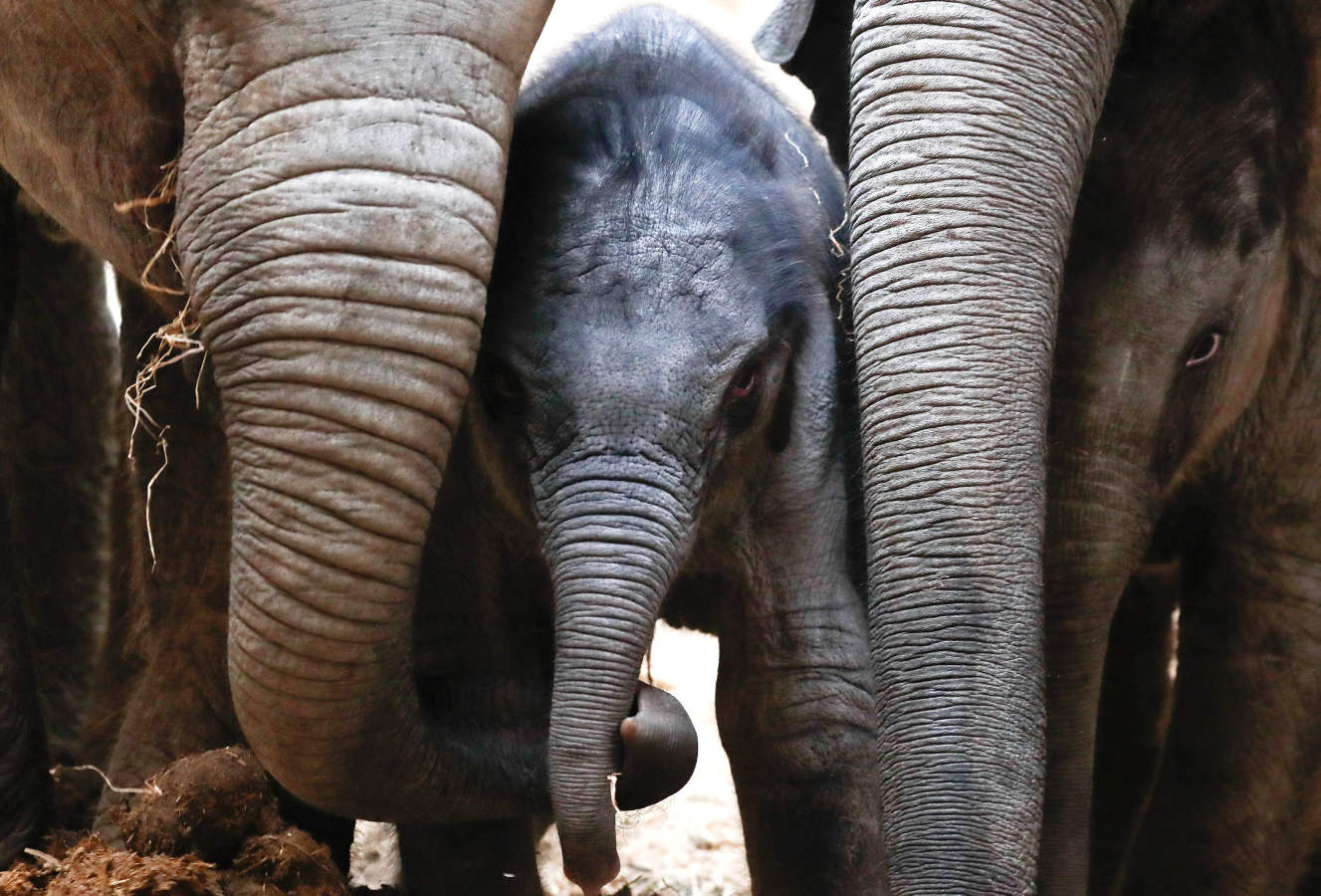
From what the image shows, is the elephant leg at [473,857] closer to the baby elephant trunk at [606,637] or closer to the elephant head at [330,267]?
the baby elephant trunk at [606,637]

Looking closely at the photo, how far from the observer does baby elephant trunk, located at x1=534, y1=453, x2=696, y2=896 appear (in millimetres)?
2623

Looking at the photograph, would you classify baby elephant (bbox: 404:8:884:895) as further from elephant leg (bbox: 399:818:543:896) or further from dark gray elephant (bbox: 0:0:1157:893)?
dark gray elephant (bbox: 0:0:1157:893)

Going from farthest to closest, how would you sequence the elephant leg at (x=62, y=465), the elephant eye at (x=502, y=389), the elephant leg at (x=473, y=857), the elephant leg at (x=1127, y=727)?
the elephant leg at (x=62, y=465) < the elephant leg at (x=1127, y=727) < the elephant leg at (x=473, y=857) < the elephant eye at (x=502, y=389)

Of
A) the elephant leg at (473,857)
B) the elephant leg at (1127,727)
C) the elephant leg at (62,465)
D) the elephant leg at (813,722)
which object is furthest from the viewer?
the elephant leg at (62,465)

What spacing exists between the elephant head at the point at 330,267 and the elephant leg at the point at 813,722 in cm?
80

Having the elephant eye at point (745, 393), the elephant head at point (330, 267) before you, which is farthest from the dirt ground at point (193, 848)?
the elephant eye at point (745, 393)

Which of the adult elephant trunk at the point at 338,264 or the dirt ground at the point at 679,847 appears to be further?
the dirt ground at the point at 679,847

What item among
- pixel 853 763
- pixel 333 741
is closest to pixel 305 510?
pixel 333 741

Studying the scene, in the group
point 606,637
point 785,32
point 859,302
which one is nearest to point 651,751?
point 606,637

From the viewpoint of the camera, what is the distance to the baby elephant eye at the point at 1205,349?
287 cm

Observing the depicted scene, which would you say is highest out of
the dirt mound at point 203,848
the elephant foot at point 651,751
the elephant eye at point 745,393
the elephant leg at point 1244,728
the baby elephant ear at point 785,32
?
the baby elephant ear at point 785,32

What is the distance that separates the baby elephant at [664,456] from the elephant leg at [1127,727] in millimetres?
1252

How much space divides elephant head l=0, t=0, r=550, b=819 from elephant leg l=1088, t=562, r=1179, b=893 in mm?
2192

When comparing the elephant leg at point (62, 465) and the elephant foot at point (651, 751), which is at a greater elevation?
the elephant leg at point (62, 465)
